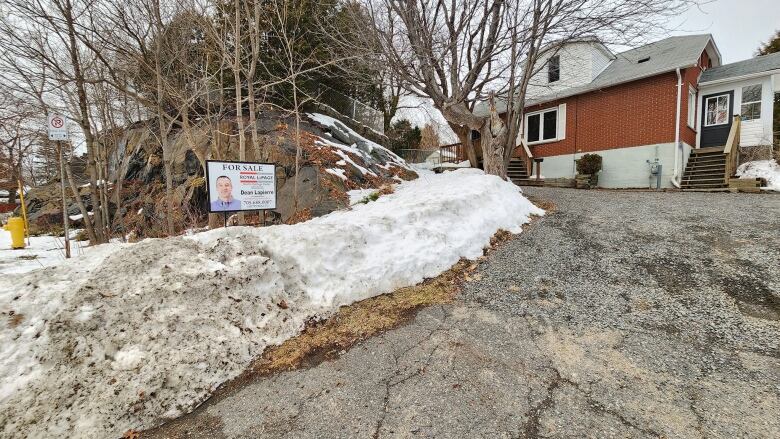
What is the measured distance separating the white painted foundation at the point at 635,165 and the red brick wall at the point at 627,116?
0.26 metres

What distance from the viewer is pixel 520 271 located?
4465 millimetres

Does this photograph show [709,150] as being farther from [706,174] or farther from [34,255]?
[34,255]

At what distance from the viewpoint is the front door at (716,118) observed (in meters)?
13.0

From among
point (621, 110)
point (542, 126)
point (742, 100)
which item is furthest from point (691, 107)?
point (542, 126)

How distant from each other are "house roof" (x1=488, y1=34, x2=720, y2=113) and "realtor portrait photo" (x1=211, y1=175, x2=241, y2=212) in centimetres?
1299

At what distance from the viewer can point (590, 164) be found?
13477 mm

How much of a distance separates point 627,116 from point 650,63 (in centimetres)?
230

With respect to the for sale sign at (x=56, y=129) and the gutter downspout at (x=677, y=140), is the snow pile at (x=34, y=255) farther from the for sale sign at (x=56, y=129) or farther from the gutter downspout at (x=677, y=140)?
the gutter downspout at (x=677, y=140)

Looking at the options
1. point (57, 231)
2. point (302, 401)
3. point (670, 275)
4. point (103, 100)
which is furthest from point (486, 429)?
point (57, 231)

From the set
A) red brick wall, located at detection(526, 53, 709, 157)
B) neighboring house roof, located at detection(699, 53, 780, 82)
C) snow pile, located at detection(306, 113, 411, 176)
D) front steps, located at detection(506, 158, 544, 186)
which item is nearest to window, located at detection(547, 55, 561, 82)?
red brick wall, located at detection(526, 53, 709, 157)

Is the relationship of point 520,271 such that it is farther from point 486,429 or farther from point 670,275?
point 486,429

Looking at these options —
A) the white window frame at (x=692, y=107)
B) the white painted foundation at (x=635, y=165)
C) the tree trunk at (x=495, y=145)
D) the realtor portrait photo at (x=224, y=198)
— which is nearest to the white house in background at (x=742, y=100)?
the white window frame at (x=692, y=107)

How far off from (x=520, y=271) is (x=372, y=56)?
7.08 m

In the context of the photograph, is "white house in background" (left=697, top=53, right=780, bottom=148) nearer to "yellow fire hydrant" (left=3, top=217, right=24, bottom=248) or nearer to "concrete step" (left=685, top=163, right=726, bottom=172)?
"concrete step" (left=685, top=163, right=726, bottom=172)
